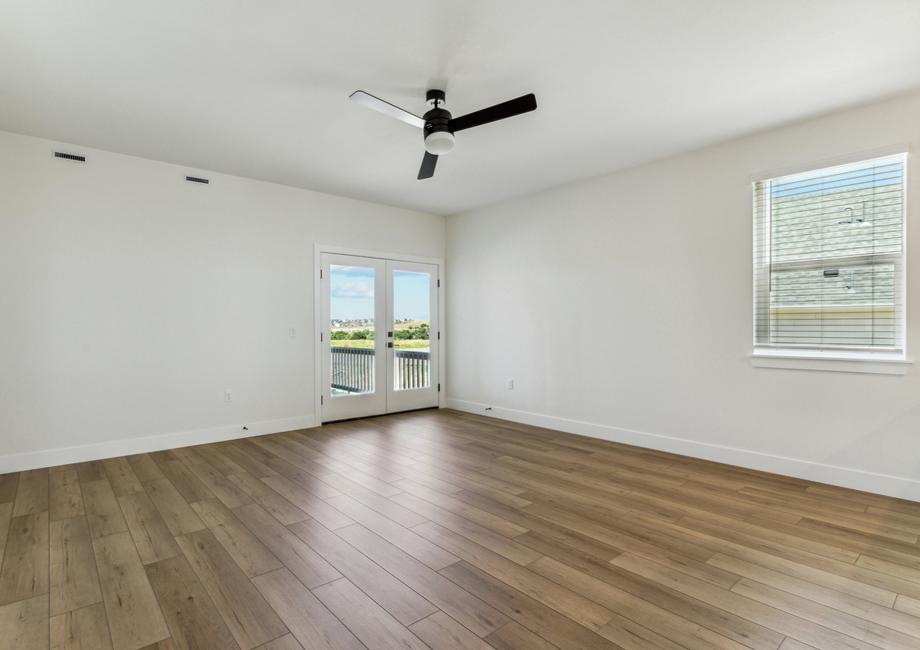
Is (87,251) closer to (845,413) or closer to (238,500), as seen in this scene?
(238,500)

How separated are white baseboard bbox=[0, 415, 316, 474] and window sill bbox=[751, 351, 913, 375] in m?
4.85

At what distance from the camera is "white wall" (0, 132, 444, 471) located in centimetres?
391

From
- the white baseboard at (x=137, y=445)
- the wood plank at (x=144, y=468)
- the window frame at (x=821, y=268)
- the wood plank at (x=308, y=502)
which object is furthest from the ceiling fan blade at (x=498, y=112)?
the white baseboard at (x=137, y=445)

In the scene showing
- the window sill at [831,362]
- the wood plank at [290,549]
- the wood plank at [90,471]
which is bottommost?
the wood plank at [90,471]

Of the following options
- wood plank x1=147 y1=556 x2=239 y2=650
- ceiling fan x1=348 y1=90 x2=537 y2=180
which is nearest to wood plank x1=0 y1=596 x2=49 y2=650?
wood plank x1=147 y1=556 x2=239 y2=650

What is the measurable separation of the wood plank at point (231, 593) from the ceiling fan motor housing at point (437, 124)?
2816mm

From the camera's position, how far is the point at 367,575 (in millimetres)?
2238

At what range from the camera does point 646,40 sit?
2.59m

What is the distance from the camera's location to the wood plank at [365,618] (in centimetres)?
175

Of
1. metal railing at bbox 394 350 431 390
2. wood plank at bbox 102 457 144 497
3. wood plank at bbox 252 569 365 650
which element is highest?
metal railing at bbox 394 350 431 390

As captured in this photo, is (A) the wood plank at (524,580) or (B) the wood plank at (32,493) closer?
(A) the wood plank at (524,580)

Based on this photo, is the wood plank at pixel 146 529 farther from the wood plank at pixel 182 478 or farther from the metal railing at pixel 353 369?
the metal railing at pixel 353 369

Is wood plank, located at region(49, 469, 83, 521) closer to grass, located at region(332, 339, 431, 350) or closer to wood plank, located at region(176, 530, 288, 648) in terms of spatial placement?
wood plank, located at region(176, 530, 288, 648)

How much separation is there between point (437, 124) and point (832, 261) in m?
3.25
